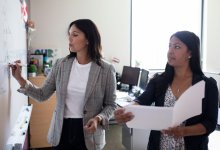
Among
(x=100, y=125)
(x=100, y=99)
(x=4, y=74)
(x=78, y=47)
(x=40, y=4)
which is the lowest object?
(x=100, y=125)

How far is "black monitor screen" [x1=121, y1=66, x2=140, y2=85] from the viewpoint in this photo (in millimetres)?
4257

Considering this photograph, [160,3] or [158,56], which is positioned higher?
[160,3]

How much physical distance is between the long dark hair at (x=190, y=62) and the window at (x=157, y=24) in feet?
11.0

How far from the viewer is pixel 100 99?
1702 millimetres

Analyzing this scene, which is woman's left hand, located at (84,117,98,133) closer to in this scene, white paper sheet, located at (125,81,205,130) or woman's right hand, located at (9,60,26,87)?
white paper sheet, located at (125,81,205,130)

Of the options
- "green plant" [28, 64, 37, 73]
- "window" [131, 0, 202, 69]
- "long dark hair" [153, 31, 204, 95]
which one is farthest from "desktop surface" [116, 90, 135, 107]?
"long dark hair" [153, 31, 204, 95]

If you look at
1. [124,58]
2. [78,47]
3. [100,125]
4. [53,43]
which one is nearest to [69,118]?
[100,125]

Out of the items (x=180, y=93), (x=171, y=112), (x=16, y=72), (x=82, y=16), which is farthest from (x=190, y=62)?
(x=82, y=16)

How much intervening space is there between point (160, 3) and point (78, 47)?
12.5 ft

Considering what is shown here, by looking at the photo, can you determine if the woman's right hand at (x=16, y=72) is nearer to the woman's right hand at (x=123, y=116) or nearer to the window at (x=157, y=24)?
the woman's right hand at (x=123, y=116)

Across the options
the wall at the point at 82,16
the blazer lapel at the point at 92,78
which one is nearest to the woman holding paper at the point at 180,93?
the blazer lapel at the point at 92,78

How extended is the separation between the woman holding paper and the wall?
3.15 m

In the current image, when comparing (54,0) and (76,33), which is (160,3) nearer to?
(54,0)

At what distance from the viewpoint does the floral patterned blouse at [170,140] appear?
1.49m
